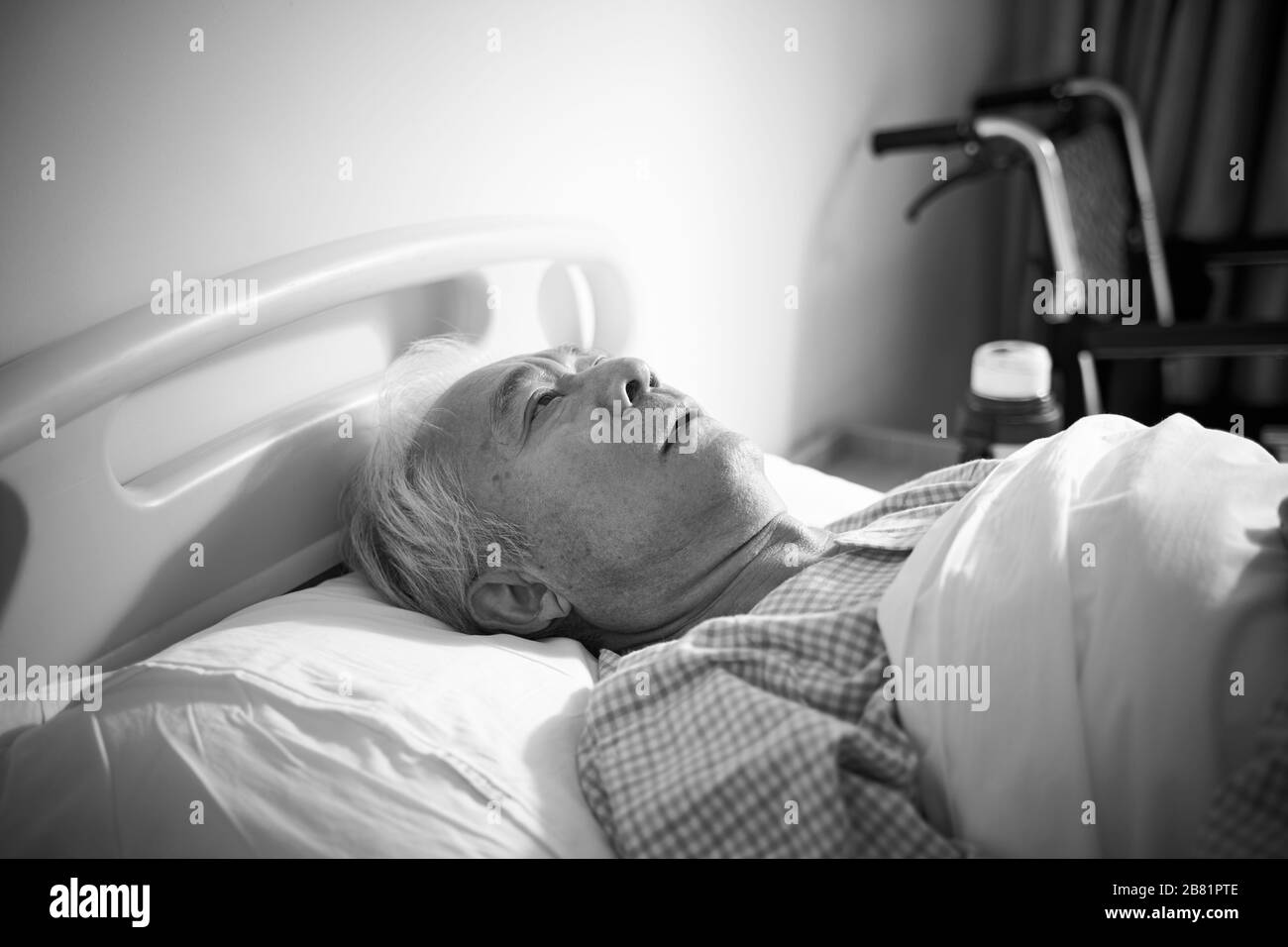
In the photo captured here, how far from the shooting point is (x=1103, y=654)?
2.43 ft

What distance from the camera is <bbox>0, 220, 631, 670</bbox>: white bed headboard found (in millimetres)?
871

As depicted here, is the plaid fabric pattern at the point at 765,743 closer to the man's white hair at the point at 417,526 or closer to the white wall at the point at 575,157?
the man's white hair at the point at 417,526

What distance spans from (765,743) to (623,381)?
1.51 ft

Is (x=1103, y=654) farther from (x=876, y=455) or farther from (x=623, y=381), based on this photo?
(x=876, y=455)

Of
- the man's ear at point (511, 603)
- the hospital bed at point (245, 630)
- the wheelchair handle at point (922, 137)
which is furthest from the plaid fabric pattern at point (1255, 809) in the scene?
the wheelchair handle at point (922, 137)

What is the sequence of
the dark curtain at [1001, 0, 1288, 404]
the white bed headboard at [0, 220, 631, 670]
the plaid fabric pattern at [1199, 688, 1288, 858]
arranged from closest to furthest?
the plaid fabric pattern at [1199, 688, 1288, 858]
the white bed headboard at [0, 220, 631, 670]
the dark curtain at [1001, 0, 1288, 404]

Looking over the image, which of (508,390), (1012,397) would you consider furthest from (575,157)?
(1012,397)

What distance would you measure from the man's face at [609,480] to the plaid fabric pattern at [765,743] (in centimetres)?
11

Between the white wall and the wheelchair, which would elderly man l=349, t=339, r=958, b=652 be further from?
the wheelchair

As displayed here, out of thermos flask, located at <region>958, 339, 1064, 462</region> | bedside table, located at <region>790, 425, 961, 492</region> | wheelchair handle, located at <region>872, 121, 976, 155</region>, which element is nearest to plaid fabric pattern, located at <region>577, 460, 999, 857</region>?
thermos flask, located at <region>958, 339, 1064, 462</region>

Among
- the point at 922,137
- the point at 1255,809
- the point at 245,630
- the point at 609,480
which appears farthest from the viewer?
the point at 922,137

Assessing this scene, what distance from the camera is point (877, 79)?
2262 mm

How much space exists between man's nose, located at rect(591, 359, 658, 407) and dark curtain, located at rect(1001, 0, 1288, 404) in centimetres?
172

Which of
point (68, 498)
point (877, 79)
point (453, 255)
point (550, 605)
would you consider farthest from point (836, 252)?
point (68, 498)
